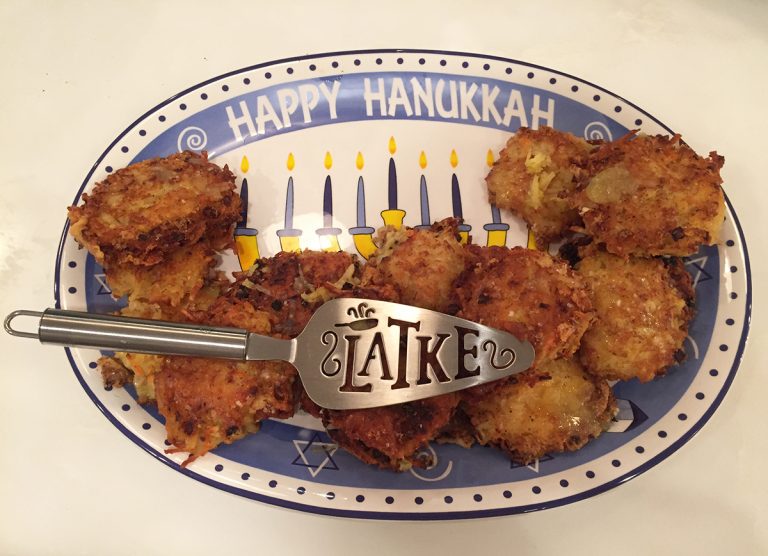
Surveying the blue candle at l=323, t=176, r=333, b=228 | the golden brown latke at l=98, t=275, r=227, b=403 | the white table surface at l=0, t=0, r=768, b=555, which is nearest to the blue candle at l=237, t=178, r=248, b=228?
the blue candle at l=323, t=176, r=333, b=228

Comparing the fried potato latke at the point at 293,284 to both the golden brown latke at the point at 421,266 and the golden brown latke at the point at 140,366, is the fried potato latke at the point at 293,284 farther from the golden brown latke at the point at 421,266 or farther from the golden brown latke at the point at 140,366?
the golden brown latke at the point at 140,366

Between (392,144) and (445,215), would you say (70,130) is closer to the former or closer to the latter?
(392,144)

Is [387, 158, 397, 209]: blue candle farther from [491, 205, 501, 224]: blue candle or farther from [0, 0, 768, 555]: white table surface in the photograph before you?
[0, 0, 768, 555]: white table surface

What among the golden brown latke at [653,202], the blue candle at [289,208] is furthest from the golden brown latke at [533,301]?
the blue candle at [289,208]

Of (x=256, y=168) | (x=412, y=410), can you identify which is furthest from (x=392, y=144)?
(x=412, y=410)

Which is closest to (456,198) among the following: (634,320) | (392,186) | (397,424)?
(392,186)

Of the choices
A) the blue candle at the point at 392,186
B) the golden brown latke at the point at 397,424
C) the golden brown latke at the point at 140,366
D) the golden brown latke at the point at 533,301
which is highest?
the blue candle at the point at 392,186
